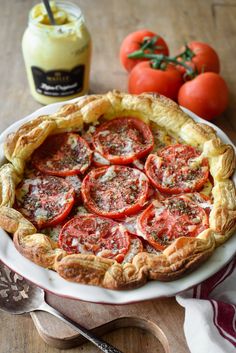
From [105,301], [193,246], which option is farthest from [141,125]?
[105,301]

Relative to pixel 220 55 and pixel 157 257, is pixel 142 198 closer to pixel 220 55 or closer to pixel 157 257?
pixel 157 257

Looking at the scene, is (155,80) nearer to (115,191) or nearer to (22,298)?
(115,191)

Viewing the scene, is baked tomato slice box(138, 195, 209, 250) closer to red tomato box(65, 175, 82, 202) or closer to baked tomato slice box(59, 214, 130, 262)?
baked tomato slice box(59, 214, 130, 262)

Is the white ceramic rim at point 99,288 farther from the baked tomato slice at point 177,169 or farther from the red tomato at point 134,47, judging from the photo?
the red tomato at point 134,47

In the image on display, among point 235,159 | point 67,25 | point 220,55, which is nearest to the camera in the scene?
point 235,159

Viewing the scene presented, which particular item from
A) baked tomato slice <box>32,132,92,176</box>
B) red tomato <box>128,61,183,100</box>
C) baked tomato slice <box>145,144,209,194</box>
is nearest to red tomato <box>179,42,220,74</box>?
red tomato <box>128,61,183,100</box>

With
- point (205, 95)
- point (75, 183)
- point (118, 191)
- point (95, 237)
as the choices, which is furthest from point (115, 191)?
point (205, 95)
